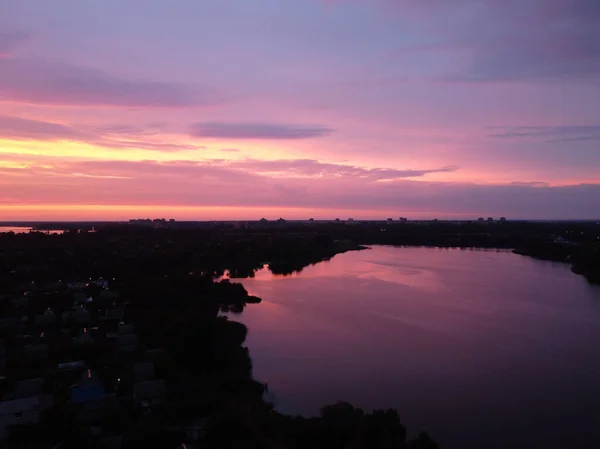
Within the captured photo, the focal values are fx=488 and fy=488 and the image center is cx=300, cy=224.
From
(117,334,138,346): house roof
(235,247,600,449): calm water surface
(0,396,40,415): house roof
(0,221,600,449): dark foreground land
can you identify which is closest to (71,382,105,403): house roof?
(0,221,600,449): dark foreground land

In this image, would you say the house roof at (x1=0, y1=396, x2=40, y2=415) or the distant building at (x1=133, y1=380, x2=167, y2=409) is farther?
the distant building at (x1=133, y1=380, x2=167, y2=409)

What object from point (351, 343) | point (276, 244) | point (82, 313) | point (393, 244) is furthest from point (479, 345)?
point (393, 244)

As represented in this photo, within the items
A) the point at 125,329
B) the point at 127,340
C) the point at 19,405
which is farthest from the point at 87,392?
the point at 125,329

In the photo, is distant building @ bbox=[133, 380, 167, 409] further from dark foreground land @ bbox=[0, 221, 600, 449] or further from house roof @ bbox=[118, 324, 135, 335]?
house roof @ bbox=[118, 324, 135, 335]

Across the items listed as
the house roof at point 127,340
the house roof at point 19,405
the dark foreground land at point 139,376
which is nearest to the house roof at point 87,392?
the dark foreground land at point 139,376

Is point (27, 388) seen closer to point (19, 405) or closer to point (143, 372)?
point (19, 405)

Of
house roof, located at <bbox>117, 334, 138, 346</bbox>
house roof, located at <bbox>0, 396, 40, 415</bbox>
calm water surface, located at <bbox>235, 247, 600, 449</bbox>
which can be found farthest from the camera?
house roof, located at <bbox>117, 334, 138, 346</bbox>

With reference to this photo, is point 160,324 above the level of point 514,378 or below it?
above

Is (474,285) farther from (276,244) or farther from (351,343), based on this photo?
(276,244)
